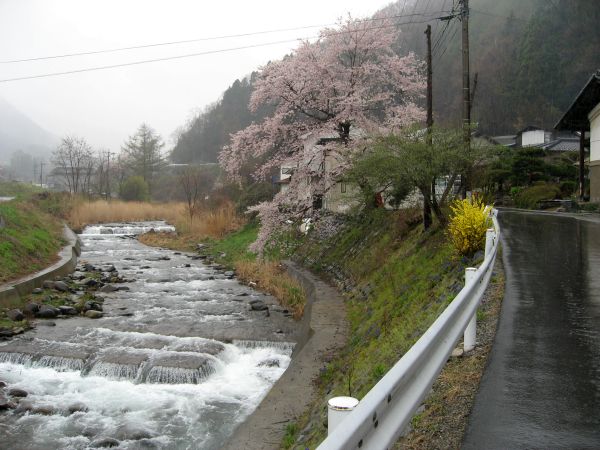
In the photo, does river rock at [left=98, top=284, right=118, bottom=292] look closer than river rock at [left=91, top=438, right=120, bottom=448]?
No

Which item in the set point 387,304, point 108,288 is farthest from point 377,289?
point 108,288

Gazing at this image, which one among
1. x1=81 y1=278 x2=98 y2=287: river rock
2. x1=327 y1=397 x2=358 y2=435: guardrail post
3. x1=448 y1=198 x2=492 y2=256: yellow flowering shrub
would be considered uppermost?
x1=448 y1=198 x2=492 y2=256: yellow flowering shrub

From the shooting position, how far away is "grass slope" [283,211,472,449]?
24.5 feet

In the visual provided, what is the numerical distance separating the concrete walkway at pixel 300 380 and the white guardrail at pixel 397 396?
15.4 ft

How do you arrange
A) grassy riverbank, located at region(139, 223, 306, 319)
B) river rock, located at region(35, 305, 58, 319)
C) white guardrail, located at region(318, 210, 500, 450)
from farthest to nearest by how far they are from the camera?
1. grassy riverbank, located at region(139, 223, 306, 319)
2. river rock, located at region(35, 305, 58, 319)
3. white guardrail, located at region(318, 210, 500, 450)

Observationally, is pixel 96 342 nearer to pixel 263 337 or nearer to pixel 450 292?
pixel 263 337

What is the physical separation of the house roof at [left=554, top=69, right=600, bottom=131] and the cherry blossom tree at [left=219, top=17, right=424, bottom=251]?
335 inches

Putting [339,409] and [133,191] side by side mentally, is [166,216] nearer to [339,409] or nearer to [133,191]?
[133,191]

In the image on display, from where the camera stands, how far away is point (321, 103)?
2009cm

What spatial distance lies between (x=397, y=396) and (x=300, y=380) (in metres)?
7.31

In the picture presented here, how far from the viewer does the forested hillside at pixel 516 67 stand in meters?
61.4

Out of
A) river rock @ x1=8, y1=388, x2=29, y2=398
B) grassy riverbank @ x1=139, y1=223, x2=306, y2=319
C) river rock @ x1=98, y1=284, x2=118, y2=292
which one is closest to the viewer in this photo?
river rock @ x1=8, y1=388, x2=29, y2=398

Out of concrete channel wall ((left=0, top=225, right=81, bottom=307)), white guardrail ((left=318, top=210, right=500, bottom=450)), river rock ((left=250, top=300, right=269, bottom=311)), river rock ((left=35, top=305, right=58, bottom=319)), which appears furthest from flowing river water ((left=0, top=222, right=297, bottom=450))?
white guardrail ((left=318, top=210, right=500, bottom=450))

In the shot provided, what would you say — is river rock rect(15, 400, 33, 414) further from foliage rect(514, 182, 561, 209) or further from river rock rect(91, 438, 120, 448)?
foliage rect(514, 182, 561, 209)
